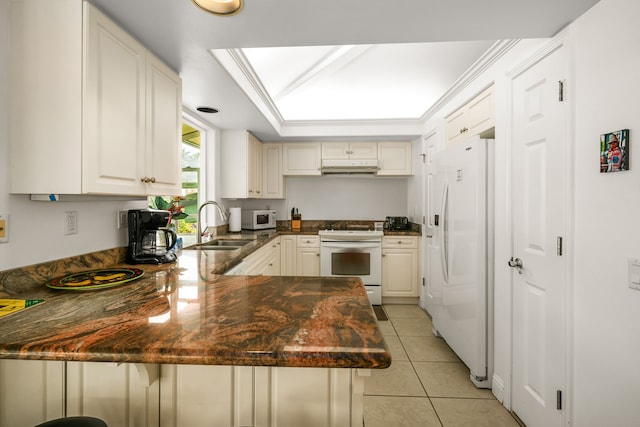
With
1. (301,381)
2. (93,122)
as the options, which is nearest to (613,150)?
(301,381)

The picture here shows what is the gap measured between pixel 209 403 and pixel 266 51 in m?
2.40

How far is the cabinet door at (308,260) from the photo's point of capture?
3992mm

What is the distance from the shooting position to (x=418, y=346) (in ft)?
9.14

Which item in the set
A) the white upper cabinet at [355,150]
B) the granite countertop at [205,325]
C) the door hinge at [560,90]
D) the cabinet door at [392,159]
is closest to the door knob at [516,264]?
the door hinge at [560,90]

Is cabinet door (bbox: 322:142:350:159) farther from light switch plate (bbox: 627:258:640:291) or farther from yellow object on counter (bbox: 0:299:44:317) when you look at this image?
yellow object on counter (bbox: 0:299:44:317)

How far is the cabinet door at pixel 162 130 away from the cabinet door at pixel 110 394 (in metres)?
0.94

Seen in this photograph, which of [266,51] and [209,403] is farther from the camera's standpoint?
[266,51]

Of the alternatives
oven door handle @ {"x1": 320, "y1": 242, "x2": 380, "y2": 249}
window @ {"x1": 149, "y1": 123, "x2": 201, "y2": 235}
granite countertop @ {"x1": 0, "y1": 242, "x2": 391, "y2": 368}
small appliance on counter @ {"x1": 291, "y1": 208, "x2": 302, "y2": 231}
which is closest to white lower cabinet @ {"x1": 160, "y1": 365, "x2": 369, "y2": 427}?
granite countertop @ {"x1": 0, "y1": 242, "x2": 391, "y2": 368}

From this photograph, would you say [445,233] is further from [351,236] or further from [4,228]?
[4,228]

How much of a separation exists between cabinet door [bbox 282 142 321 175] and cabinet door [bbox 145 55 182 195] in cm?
235

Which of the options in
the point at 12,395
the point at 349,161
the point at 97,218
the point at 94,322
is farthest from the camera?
the point at 349,161

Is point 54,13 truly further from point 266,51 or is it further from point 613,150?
point 613,150

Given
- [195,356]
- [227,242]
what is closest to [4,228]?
[195,356]

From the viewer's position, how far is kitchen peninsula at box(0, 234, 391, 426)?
0.75 meters
